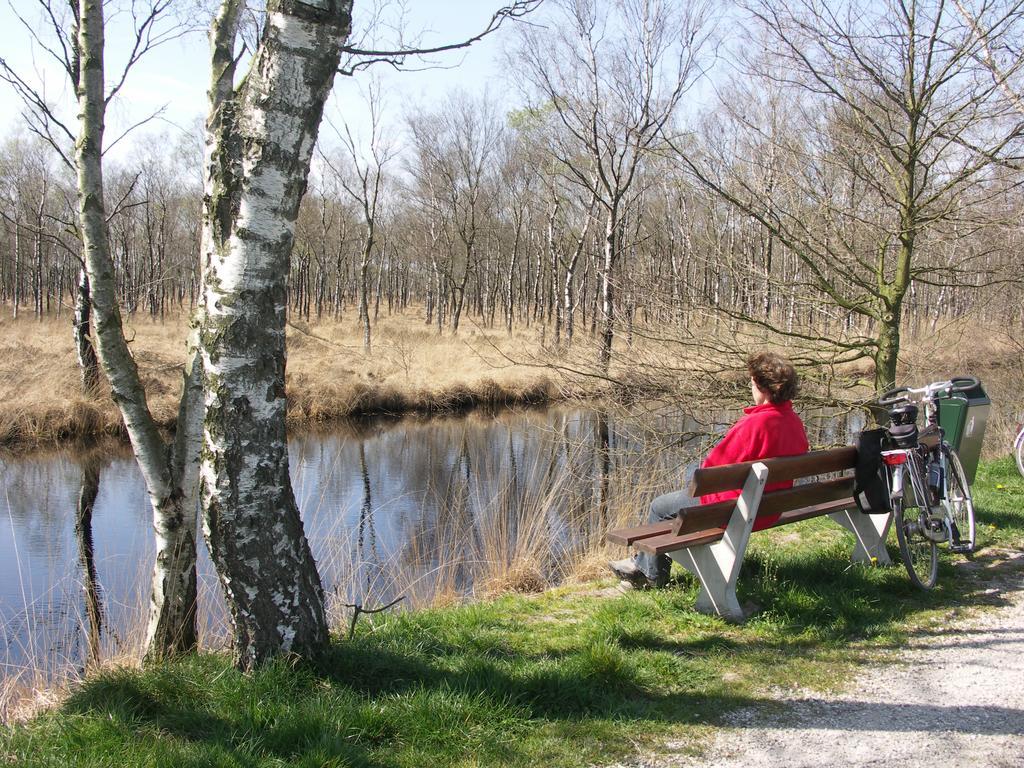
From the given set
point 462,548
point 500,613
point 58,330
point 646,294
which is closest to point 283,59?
point 500,613

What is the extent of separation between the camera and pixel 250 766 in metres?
2.61

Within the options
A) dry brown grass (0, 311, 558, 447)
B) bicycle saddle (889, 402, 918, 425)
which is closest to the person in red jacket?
bicycle saddle (889, 402, 918, 425)

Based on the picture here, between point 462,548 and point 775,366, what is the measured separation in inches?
214

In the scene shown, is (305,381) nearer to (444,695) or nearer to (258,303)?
(258,303)

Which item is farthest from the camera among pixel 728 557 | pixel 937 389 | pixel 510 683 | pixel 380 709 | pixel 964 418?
pixel 964 418

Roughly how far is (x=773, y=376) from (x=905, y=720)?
195 cm

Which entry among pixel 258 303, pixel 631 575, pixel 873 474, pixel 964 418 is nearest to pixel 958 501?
pixel 873 474

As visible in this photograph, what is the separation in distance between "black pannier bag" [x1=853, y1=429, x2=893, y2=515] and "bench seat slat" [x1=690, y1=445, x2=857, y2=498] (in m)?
0.11

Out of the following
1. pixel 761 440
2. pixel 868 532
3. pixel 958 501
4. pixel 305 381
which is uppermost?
pixel 761 440

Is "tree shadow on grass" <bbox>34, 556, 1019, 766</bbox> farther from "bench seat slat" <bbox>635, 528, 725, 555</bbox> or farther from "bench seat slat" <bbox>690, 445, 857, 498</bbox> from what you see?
"bench seat slat" <bbox>690, 445, 857, 498</bbox>

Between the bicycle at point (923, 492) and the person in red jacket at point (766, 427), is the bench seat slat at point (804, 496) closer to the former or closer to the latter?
the person in red jacket at point (766, 427)

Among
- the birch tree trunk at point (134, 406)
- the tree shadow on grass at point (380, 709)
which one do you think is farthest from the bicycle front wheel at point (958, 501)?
the birch tree trunk at point (134, 406)

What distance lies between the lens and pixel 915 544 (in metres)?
4.69

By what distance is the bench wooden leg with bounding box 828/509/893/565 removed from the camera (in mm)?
4919
